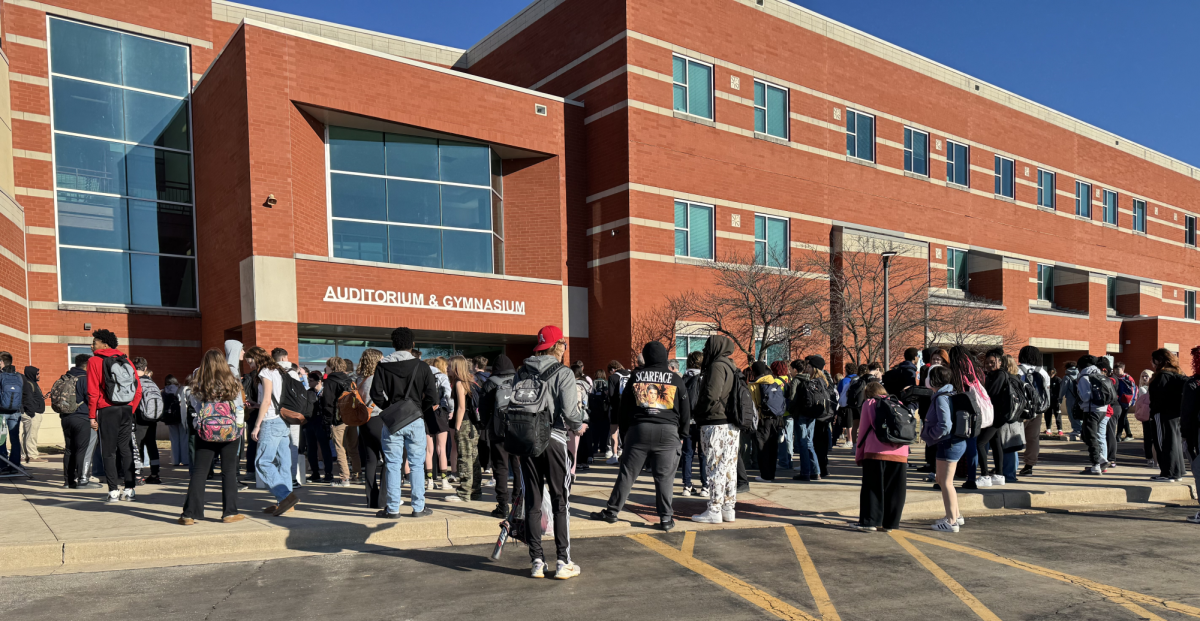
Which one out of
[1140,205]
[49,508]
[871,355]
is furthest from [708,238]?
[1140,205]

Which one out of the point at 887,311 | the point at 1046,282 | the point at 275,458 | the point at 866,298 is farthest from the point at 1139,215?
the point at 275,458

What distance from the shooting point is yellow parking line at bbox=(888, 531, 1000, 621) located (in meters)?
5.10

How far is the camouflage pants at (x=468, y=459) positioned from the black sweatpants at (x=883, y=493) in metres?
4.49

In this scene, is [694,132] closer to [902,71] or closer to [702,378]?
[902,71]

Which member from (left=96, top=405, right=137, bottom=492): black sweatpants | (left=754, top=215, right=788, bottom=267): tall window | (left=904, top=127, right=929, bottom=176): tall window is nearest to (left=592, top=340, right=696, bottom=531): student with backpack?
(left=96, top=405, right=137, bottom=492): black sweatpants

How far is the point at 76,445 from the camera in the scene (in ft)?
33.7

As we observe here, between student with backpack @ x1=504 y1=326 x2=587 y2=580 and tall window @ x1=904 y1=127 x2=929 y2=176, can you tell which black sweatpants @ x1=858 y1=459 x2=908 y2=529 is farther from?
tall window @ x1=904 y1=127 x2=929 y2=176

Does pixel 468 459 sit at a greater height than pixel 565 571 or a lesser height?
greater

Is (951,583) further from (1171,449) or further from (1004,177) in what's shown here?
(1004,177)

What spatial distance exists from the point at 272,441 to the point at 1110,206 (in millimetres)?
43575

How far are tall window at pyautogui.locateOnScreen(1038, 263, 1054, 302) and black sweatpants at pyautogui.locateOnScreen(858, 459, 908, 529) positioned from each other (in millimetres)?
32506

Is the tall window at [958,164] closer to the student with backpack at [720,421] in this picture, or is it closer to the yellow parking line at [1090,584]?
the student with backpack at [720,421]

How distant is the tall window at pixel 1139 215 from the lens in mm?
40906

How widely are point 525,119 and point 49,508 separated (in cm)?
1664
